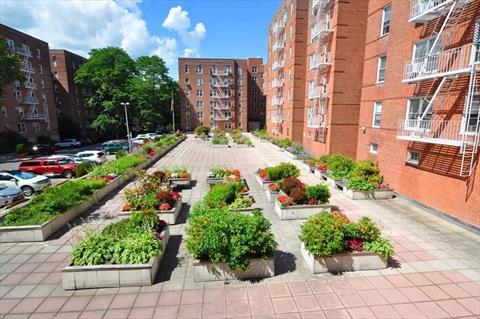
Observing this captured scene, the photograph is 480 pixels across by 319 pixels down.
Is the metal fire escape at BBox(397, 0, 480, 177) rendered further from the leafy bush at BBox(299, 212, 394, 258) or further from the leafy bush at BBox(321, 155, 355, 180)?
the leafy bush at BBox(299, 212, 394, 258)

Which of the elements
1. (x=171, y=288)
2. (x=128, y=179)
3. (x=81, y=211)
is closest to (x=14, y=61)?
(x=128, y=179)

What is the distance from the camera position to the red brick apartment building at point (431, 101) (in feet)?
30.1

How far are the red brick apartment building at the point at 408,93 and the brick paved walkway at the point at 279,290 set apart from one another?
2921mm

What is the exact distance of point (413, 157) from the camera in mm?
12320

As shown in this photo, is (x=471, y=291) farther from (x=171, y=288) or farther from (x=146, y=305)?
(x=146, y=305)

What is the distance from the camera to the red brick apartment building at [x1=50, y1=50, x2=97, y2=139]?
47.1 metres

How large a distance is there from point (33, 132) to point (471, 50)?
50.6 m

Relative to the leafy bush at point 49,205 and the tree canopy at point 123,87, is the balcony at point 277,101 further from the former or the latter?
the leafy bush at point 49,205

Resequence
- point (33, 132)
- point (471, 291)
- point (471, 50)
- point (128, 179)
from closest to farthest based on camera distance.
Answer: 1. point (471, 291)
2. point (471, 50)
3. point (128, 179)
4. point (33, 132)

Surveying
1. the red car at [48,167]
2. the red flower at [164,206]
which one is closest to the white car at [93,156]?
the red car at [48,167]

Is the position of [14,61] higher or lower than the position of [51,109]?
higher

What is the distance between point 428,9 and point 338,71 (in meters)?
9.41

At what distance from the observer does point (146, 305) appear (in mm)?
5605

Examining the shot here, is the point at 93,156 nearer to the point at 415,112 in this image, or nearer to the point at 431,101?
the point at 415,112
